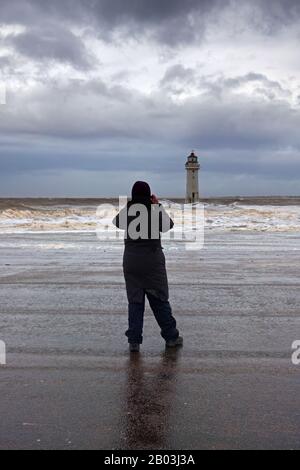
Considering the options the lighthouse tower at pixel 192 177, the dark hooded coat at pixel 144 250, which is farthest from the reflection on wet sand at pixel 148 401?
the lighthouse tower at pixel 192 177

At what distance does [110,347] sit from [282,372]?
1.96 metres

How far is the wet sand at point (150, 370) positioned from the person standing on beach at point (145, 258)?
331 mm

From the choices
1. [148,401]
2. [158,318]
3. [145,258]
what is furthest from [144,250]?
[148,401]

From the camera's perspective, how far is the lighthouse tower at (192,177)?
6562 cm

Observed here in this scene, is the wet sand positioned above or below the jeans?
below

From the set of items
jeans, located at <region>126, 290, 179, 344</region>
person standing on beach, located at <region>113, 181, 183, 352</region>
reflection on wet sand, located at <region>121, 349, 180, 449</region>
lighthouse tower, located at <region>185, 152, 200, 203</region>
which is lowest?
reflection on wet sand, located at <region>121, 349, 180, 449</region>

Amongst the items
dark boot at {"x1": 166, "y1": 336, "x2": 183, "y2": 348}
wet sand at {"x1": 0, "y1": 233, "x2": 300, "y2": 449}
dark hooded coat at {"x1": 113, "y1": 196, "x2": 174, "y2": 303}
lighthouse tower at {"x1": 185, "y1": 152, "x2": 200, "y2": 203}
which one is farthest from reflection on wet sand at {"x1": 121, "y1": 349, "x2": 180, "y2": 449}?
lighthouse tower at {"x1": 185, "y1": 152, "x2": 200, "y2": 203}

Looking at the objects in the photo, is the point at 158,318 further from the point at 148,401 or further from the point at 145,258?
the point at 148,401

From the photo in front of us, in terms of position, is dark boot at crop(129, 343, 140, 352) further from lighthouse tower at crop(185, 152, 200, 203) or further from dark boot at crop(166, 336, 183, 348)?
lighthouse tower at crop(185, 152, 200, 203)

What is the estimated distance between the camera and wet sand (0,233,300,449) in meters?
4.26

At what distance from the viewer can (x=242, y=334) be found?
714 cm

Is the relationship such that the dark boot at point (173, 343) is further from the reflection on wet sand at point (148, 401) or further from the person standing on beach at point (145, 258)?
the reflection on wet sand at point (148, 401)
